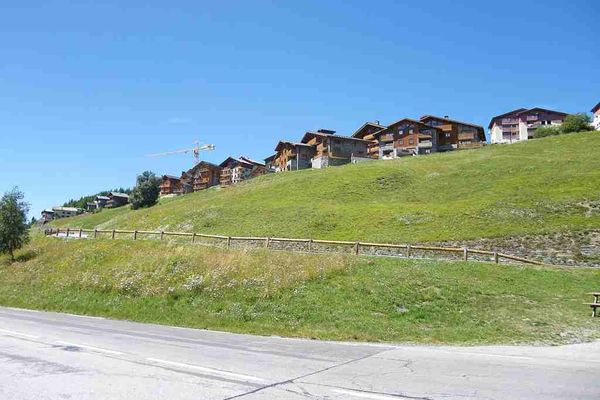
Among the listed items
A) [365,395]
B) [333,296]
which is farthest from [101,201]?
[365,395]

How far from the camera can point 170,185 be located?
162 metres

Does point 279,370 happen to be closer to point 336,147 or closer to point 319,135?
point 336,147

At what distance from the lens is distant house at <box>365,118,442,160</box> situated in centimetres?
11400

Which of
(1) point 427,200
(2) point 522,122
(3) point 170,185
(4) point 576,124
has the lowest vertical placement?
(1) point 427,200

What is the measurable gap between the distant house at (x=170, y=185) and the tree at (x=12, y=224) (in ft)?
356

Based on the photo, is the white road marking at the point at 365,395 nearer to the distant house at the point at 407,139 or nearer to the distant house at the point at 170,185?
the distant house at the point at 407,139

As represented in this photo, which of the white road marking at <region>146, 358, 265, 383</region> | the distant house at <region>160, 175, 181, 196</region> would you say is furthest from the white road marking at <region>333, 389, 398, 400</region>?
the distant house at <region>160, 175, 181, 196</region>

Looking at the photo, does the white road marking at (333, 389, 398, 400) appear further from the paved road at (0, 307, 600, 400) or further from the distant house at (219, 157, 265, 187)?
the distant house at (219, 157, 265, 187)

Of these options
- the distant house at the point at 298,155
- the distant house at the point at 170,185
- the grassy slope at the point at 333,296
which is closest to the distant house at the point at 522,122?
the distant house at the point at 298,155

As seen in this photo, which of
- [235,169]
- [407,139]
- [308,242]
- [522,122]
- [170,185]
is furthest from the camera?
[170,185]

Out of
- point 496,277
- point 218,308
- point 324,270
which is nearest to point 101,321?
point 218,308

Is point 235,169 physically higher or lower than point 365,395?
higher

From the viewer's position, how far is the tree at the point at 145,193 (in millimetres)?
124812

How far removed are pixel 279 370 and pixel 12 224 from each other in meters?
49.3
